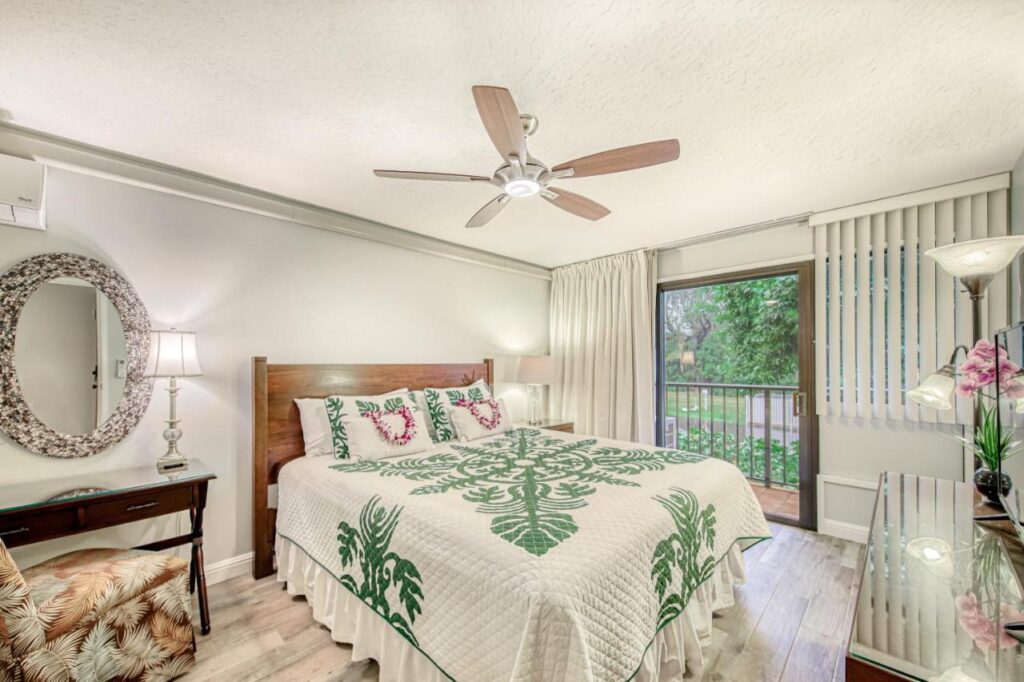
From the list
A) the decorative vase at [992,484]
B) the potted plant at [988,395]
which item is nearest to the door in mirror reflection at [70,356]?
the potted plant at [988,395]

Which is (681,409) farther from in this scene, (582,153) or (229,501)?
(229,501)

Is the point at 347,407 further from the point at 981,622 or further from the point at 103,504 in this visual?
the point at 981,622

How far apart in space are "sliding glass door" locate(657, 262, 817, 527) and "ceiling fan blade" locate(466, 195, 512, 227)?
2386 mm

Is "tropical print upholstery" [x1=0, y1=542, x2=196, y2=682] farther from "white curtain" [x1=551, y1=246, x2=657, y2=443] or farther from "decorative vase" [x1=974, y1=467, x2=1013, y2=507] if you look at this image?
"white curtain" [x1=551, y1=246, x2=657, y2=443]

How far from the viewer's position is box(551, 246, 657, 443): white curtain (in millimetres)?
4008

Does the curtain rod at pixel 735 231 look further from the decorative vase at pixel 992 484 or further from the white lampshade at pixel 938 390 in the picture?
the decorative vase at pixel 992 484

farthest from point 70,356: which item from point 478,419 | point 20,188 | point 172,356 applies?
point 478,419

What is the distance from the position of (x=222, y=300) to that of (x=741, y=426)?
4.72 meters

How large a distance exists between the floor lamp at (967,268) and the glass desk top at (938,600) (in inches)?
17.3

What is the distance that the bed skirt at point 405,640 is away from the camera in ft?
4.99

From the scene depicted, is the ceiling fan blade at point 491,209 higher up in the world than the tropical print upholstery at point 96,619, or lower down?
higher up

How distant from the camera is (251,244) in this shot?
272 centimetres

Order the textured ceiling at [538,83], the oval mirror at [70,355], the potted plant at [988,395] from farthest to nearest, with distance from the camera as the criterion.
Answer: the oval mirror at [70,355]
the potted plant at [988,395]
the textured ceiling at [538,83]

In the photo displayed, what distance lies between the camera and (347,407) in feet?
8.84
